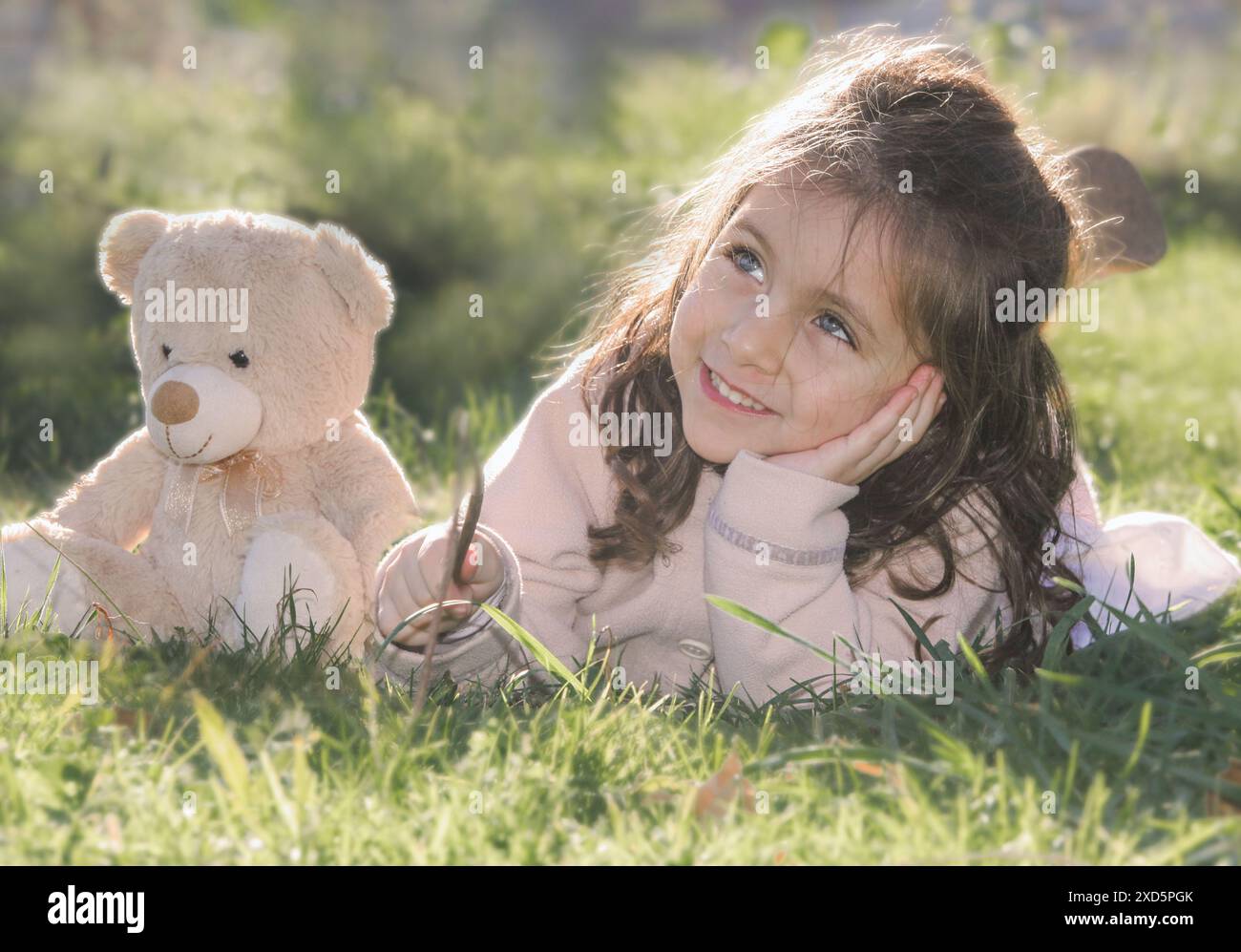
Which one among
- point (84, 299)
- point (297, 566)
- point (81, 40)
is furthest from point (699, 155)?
point (81, 40)

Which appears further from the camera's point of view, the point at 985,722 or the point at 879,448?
the point at 879,448

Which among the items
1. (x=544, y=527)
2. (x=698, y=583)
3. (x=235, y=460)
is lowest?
(x=698, y=583)

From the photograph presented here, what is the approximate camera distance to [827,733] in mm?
2107

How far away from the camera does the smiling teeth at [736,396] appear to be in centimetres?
245

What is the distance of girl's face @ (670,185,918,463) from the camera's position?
7.60 feet

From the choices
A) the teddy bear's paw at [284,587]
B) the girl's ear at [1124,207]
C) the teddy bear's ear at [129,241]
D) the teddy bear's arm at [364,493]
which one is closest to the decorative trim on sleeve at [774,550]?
the teddy bear's arm at [364,493]

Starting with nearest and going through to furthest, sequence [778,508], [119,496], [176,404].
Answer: [176,404] → [778,508] → [119,496]

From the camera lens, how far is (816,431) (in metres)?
2.45

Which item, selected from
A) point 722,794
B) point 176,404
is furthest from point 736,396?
point 176,404

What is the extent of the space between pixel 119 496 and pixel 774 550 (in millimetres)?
1204

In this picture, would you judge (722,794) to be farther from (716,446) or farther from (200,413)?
(200,413)

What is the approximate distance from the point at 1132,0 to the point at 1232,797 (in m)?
14.0

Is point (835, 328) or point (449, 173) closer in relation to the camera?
point (835, 328)
